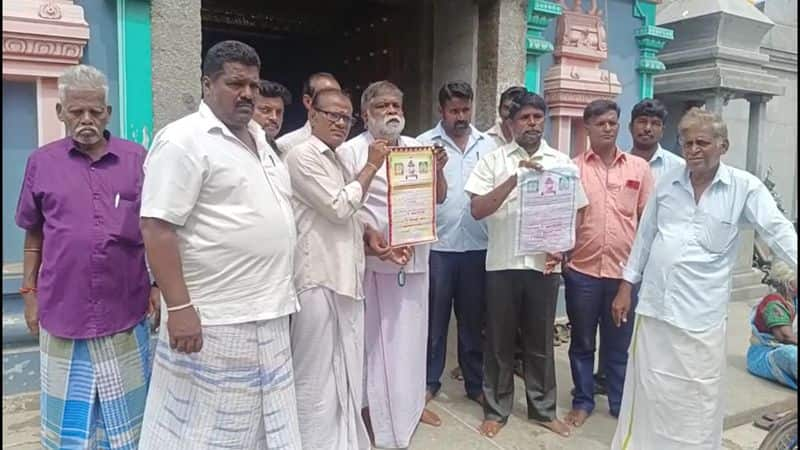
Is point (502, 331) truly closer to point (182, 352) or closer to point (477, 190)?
point (477, 190)

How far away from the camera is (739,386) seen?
4.21m

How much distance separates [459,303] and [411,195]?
113 centimetres

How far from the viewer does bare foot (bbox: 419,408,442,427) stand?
11.2 ft

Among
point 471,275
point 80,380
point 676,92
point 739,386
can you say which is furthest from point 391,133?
point 676,92

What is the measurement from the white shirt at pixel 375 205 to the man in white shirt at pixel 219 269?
68 centimetres

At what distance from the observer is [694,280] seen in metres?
2.66

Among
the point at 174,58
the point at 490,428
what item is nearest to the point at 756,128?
the point at 490,428

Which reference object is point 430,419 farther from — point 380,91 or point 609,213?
point 380,91

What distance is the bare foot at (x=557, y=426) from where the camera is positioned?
338cm

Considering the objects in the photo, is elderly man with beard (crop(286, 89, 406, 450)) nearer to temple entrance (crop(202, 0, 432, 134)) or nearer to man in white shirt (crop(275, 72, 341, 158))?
man in white shirt (crop(275, 72, 341, 158))

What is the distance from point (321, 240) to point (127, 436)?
1.12 metres

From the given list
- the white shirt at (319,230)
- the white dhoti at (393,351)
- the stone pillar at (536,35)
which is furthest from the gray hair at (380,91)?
the stone pillar at (536,35)

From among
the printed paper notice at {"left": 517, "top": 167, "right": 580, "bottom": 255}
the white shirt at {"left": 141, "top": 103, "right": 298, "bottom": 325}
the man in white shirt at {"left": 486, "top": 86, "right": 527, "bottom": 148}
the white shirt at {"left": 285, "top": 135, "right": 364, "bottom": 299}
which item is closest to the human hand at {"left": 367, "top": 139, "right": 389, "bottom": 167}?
the white shirt at {"left": 285, "top": 135, "right": 364, "bottom": 299}

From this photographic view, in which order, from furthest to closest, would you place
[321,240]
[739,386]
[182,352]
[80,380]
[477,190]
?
[739,386] < [477,190] < [321,240] < [80,380] < [182,352]
